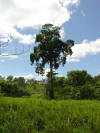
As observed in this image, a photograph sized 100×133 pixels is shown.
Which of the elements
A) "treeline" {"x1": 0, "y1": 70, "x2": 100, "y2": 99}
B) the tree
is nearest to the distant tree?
"treeline" {"x1": 0, "y1": 70, "x2": 100, "y2": 99}

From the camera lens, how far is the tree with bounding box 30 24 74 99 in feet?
70.0

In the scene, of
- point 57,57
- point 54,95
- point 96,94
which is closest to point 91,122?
point 96,94

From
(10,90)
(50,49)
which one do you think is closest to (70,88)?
(50,49)

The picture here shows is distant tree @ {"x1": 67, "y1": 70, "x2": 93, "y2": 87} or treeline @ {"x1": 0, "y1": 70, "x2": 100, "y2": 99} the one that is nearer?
treeline @ {"x1": 0, "y1": 70, "x2": 100, "y2": 99}

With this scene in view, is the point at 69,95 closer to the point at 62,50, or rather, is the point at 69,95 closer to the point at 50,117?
the point at 62,50

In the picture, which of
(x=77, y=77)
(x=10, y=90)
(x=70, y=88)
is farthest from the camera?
(x=77, y=77)

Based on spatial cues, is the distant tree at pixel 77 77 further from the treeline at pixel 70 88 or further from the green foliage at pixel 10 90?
the green foliage at pixel 10 90

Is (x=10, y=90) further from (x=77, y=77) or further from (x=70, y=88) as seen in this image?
(x=77, y=77)

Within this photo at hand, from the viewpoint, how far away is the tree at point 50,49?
21328mm

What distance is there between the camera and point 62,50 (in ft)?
72.5

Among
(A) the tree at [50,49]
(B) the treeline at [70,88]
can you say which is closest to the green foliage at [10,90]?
(B) the treeline at [70,88]

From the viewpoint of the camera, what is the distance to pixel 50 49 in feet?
69.7

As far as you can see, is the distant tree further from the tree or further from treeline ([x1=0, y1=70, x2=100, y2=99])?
the tree

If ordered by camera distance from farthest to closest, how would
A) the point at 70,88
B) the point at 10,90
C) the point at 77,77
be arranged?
1. the point at 77,77
2. the point at 10,90
3. the point at 70,88
